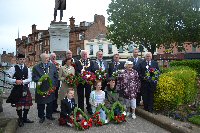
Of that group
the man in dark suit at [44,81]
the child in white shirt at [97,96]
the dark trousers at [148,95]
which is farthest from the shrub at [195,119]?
the man in dark suit at [44,81]

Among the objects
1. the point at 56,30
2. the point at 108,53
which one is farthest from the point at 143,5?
the point at 108,53

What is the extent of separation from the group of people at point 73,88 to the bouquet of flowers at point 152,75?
146 millimetres

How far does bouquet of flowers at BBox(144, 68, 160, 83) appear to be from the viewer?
33.1ft

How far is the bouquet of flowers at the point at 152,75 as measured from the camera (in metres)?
10.1

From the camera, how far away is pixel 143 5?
36.3 meters

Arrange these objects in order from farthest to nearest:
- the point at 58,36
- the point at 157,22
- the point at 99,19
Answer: the point at 99,19 < the point at 157,22 < the point at 58,36

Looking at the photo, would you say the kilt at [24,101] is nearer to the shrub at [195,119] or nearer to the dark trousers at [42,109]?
the dark trousers at [42,109]

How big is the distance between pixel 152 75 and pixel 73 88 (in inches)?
97.2

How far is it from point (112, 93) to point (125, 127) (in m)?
1.78

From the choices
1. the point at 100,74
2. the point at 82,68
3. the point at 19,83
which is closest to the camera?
the point at 19,83

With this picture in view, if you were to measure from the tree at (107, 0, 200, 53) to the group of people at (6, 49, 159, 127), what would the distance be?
2524 centimetres

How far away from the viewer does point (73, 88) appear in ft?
32.3

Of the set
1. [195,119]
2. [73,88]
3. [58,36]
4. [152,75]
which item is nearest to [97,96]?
[73,88]

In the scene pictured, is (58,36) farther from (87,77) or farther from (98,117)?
(98,117)
